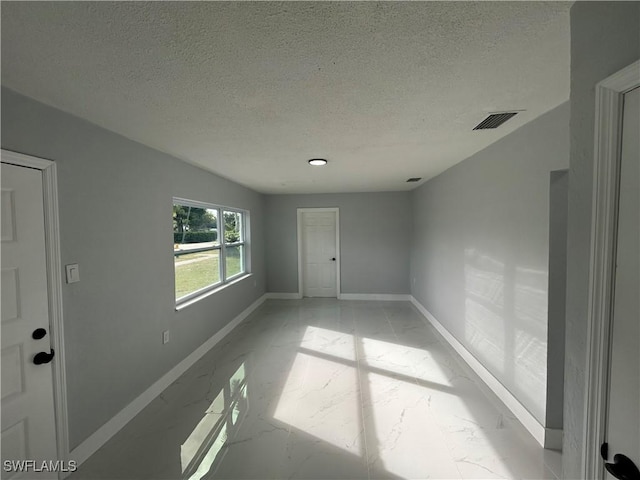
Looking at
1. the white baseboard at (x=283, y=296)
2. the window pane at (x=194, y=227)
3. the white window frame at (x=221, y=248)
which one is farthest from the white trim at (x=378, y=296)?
the window pane at (x=194, y=227)

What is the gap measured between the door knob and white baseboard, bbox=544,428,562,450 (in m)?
3.24

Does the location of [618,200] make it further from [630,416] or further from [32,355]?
[32,355]

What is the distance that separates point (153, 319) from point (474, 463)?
2727mm

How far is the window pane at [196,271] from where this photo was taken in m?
3.08

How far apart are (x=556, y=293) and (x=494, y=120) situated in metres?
1.23

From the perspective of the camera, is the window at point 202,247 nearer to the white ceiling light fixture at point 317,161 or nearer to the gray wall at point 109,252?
the gray wall at point 109,252

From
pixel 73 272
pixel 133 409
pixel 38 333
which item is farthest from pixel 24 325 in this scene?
pixel 133 409

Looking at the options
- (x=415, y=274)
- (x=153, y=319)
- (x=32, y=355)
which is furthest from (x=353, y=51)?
(x=415, y=274)

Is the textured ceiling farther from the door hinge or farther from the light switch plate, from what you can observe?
the door hinge

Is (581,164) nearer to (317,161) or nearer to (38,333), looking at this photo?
(317,161)

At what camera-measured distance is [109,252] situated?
202cm

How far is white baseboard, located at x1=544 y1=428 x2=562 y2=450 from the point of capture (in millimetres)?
1832

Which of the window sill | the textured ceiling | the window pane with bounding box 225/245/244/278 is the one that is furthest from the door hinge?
the window pane with bounding box 225/245/244/278

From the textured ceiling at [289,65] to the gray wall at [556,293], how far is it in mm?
556
